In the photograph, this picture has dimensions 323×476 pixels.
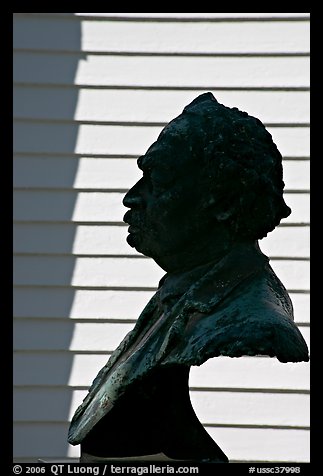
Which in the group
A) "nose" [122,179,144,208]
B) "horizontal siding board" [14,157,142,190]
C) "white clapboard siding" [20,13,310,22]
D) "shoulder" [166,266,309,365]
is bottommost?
"shoulder" [166,266,309,365]

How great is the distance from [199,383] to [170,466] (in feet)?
8.64

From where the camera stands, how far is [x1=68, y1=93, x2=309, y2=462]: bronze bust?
3939 millimetres

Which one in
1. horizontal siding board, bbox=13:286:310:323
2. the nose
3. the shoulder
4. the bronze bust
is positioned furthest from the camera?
horizontal siding board, bbox=13:286:310:323

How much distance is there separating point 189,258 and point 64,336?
2830mm

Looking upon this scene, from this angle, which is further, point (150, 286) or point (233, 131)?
point (150, 286)

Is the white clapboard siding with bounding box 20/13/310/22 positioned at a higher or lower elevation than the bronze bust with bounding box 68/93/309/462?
higher

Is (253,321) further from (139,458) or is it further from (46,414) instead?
(46,414)

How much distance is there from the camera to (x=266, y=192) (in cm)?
400

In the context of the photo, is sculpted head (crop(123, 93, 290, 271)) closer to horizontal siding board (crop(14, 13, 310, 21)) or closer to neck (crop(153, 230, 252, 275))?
neck (crop(153, 230, 252, 275))

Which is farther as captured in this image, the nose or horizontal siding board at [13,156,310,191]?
horizontal siding board at [13,156,310,191]

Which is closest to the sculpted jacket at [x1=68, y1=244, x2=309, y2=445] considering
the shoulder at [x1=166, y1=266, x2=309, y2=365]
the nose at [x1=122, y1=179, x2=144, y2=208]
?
the shoulder at [x1=166, y1=266, x2=309, y2=365]

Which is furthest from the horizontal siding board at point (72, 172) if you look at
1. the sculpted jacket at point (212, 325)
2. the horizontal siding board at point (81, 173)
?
the sculpted jacket at point (212, 325)

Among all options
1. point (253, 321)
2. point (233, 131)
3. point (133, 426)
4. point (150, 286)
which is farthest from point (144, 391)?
point (150, 286)

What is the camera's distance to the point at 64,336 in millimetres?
6797
